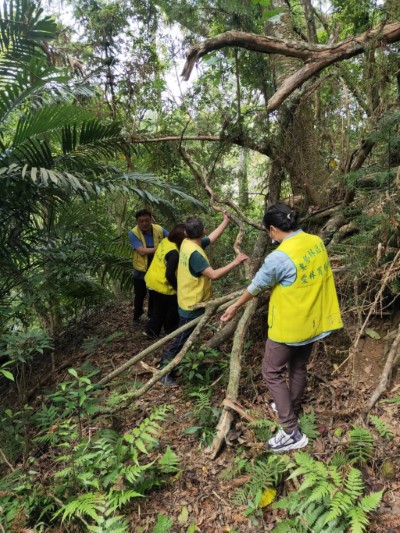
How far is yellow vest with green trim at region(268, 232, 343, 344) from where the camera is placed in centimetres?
267

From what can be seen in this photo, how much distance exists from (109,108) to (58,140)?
10.2 ft

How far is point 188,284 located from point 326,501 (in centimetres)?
227

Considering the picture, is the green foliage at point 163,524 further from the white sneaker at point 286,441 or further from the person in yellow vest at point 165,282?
the person in yellow vest at point 165,282

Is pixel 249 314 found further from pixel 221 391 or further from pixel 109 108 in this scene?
pixel 109 108

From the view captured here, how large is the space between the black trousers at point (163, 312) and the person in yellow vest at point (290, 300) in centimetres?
190

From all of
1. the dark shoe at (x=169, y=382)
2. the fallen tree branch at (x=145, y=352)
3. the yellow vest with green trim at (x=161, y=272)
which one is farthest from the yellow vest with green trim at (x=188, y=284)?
the dark shoe at (x=169, y=382)

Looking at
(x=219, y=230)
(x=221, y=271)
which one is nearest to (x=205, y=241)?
(x=219, y=230)

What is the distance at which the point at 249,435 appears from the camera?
3029 mm

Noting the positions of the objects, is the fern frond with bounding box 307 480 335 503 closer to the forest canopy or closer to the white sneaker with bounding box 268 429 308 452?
the forest canopy

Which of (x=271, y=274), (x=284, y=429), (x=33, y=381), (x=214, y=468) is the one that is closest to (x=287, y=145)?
(x=271, y=274)

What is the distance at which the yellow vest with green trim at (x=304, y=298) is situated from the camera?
8.75 ft

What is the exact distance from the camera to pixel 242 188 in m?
7.50

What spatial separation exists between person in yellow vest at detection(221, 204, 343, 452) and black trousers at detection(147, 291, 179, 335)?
1.90 m

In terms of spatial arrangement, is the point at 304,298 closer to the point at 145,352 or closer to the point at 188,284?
the point at 188,284
